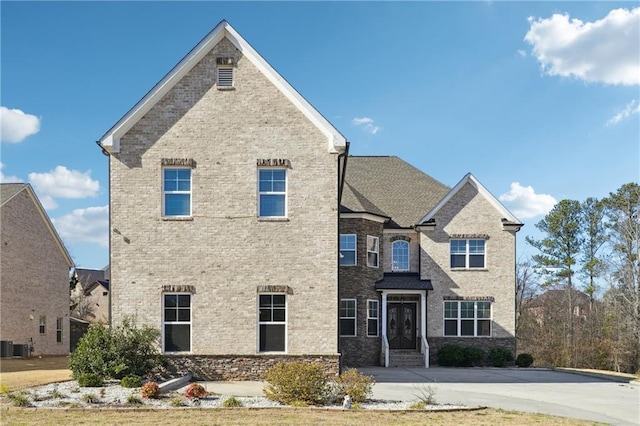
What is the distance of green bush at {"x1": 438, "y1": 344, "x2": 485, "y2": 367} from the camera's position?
2878 cm

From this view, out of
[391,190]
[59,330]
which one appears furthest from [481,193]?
[59,330]

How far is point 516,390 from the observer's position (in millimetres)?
19203

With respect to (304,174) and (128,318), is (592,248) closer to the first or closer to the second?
(304,174)

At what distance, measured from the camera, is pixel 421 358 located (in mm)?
28953

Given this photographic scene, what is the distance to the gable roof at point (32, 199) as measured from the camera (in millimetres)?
33281

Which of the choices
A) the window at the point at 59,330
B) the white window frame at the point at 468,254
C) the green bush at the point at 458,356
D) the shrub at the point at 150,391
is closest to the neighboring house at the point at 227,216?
the shrub at the point at 150,391

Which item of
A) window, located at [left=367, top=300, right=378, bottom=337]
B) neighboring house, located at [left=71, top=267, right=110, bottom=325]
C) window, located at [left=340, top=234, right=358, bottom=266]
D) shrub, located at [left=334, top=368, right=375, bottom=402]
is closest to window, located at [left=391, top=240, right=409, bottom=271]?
window, located at [left=367, top=300, right=378, bottom=337]

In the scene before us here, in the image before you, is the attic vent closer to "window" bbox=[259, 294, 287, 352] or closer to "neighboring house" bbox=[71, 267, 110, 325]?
"window" bbox=[259, 294, 287, 352]

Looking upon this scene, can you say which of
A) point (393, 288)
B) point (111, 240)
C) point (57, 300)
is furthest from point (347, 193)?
point (57, 300)

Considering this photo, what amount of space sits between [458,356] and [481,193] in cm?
815

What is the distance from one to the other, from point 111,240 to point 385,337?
14.0m

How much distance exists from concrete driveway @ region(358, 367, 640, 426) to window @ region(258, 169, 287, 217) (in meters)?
6.60

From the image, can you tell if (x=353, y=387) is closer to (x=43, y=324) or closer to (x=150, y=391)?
(x=150, y=391)

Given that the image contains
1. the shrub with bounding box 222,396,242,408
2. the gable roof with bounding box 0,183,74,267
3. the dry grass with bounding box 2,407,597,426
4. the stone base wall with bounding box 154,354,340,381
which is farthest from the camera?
the gable roof with bounding box 0,183,74,267
